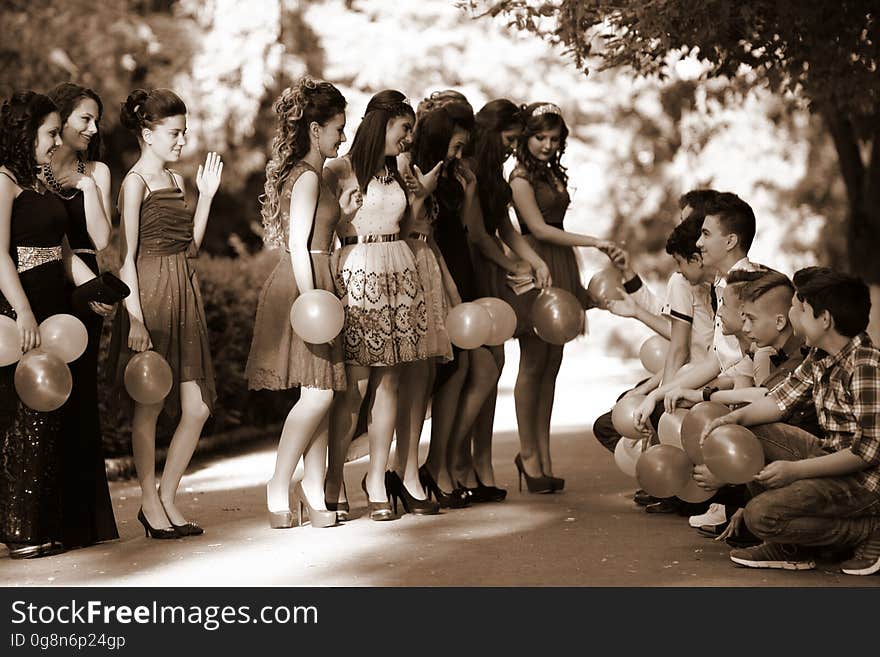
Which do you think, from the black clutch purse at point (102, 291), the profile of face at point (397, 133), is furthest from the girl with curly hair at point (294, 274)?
the black clutch purse at point (102, 291)

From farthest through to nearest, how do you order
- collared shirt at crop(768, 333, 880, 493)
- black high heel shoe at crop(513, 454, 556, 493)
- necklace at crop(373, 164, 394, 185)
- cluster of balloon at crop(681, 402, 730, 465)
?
black high heel shoe at crop(513, 454, 556, 493)
necklace at crop(373, 164, 394, 185)
cluster of balloon at crop(681, 402, 730, 465)
collared shirt at crop(768, 333, 880, 493)

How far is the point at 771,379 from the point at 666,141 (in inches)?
580

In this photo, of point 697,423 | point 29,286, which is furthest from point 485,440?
point 29,286

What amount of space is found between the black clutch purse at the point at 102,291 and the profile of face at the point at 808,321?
118 inches

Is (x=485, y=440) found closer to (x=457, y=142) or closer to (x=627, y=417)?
(x=627, y=417)

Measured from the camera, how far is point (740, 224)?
698 centimetres

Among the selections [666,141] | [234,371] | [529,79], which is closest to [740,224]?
[234,371]

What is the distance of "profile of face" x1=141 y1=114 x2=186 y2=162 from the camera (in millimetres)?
6945

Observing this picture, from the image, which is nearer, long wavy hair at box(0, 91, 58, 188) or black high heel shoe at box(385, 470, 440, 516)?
long wavy hair at box(0, 91, 58, 188)

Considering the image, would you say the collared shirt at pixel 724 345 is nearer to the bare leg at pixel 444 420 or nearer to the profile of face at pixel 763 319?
the profile of face at pixel 763 319

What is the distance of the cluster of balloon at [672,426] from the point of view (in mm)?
6793

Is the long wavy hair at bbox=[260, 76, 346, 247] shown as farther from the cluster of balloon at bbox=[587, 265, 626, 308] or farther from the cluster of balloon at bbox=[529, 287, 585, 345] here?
the cluster of balloon at bbox=[587, 265, 626, 308]

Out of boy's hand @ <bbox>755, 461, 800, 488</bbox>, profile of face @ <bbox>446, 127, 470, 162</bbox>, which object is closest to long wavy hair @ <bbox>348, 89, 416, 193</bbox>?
profile of face @ <bbox>446, 127, 470, 162</bbox>

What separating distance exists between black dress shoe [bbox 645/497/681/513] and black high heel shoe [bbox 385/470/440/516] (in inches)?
45.3
